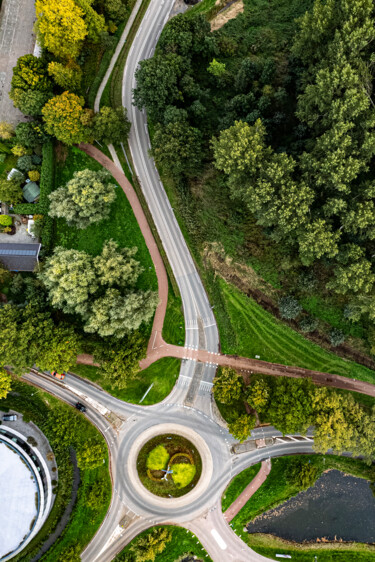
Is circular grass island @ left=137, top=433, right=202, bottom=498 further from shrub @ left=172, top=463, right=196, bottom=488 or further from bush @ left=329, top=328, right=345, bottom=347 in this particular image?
bush @ left=329, top=328, right=345, bottom=347

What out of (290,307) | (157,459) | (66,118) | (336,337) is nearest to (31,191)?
(66,118)

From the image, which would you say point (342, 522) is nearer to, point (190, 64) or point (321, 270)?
point (321, 270)

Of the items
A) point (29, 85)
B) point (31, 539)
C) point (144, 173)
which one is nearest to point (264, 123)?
point (144, 173)

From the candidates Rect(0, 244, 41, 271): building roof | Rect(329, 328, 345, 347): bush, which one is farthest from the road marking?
Rect(0, 244, 41, 271): building roof

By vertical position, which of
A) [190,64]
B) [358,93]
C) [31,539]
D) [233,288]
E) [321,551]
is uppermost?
[190,64]

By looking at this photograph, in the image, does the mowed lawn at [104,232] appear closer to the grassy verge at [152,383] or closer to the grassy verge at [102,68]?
the grassy verge at [102,68]

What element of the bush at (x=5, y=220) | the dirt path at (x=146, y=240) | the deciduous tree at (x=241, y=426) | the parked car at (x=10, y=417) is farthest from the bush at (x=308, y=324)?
the bush at (x=5, y=220)
